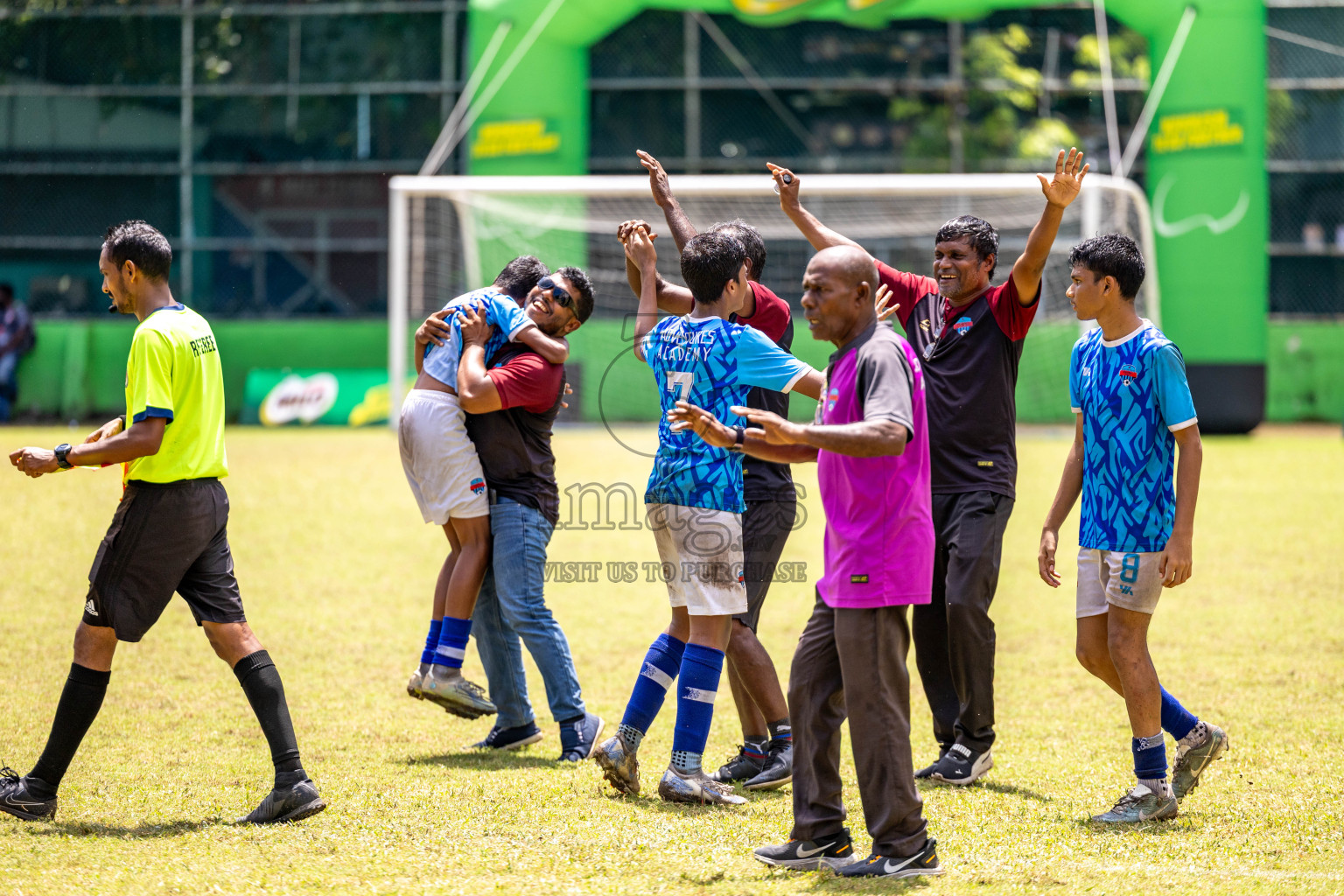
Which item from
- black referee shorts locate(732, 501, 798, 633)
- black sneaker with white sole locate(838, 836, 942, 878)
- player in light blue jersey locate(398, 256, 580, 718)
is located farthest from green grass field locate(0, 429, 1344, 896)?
black referee shorts locate(732, 501, 798, 633)

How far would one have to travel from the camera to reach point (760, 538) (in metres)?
4.95

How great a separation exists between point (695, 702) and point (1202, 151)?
1855cm

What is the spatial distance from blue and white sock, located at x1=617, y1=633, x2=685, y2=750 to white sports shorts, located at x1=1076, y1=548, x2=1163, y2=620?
4.74ft

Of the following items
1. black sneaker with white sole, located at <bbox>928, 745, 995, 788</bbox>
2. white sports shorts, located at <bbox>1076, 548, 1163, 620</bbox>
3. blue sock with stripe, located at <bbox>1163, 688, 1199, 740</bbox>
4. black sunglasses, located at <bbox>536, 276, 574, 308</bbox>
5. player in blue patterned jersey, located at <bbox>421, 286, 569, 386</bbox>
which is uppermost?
black sunglasses, located at <bbox>536, 276, 574, 308</bbox>

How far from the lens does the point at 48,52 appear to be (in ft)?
80.6

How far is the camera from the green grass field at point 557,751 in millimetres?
3750

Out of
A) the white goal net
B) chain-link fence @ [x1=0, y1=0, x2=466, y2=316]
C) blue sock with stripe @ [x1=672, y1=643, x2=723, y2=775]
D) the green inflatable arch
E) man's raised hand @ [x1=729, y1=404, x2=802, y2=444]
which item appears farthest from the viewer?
chain-link fence @ [x1=0, y1=0, x2=466, y2=316]

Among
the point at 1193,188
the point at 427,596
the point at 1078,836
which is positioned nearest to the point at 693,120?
the point at 1193,188

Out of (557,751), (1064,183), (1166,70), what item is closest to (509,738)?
(557,751)

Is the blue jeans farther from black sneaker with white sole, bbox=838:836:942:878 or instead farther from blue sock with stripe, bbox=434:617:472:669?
black sneaker with white sole, bbox=838:836:942:878

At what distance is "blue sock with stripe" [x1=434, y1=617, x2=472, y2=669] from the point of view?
521 cm

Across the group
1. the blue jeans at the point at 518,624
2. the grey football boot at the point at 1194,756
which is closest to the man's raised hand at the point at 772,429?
→ the blue jeans at the point at 518,624

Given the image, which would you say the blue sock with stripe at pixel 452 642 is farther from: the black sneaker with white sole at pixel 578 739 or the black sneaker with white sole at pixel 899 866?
the black sneaker with white sole at pixel 899 866

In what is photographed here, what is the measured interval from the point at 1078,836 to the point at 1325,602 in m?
5.28
